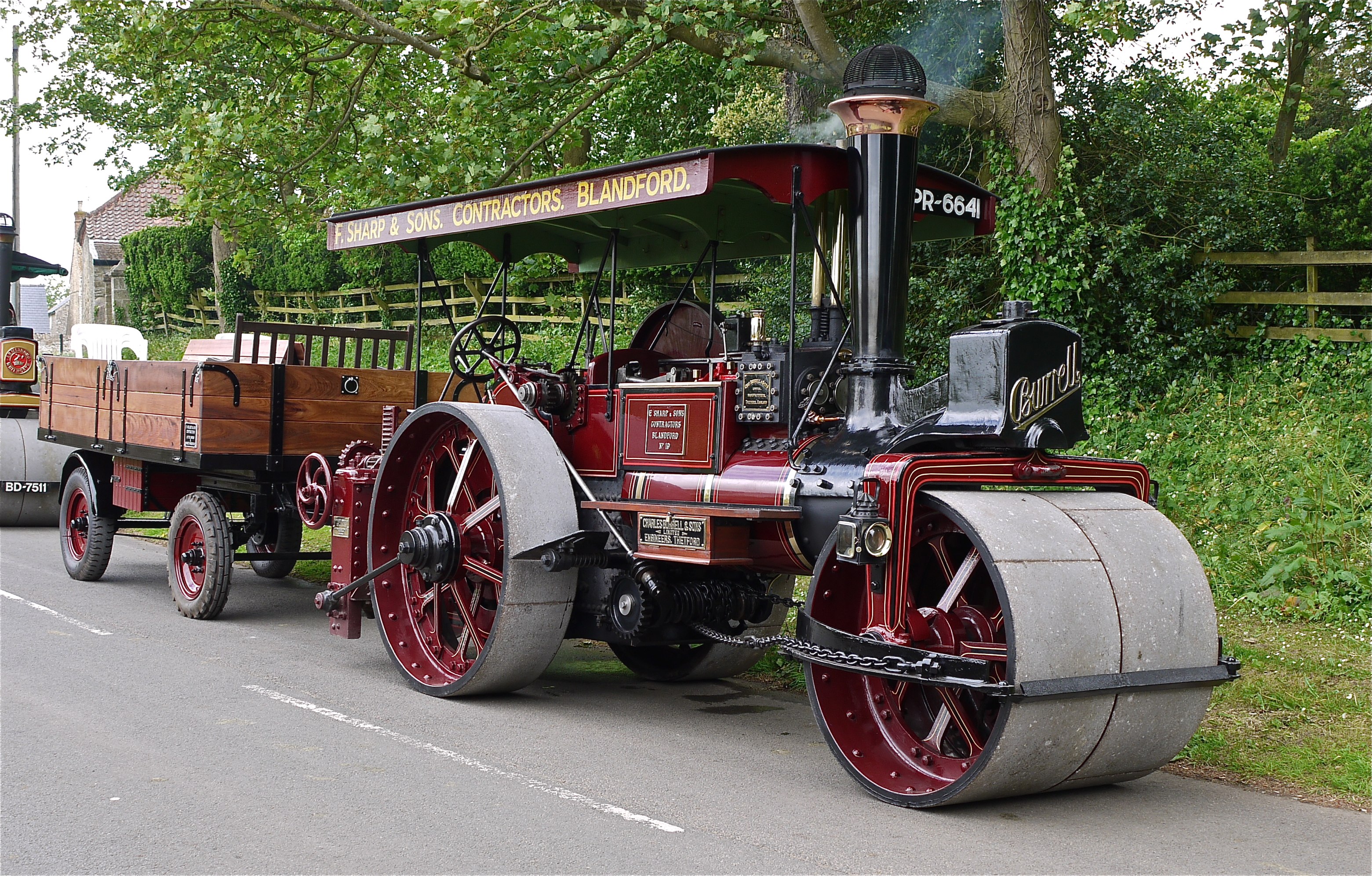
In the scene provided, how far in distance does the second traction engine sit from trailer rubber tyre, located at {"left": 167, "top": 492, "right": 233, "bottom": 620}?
1003mm

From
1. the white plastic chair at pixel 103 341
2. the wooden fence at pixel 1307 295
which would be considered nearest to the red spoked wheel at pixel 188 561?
the white plastic chair at pixel 103 341

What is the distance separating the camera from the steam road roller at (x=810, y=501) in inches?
169

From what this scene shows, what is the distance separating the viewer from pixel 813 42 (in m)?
11.8

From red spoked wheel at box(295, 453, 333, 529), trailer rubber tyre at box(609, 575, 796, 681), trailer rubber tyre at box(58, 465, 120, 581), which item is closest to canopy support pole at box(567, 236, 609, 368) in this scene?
trailer rubber tyre at box(609, 575, 796, 681)

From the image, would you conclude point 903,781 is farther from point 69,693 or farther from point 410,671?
point 69,693

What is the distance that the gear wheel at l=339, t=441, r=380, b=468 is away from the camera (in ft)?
23.6

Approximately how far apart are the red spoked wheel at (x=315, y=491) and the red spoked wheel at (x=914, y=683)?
352 centimetres

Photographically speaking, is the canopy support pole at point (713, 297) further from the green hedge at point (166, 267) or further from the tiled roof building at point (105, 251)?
the tiled roof building at point (105, 251)

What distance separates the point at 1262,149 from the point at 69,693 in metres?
14.0

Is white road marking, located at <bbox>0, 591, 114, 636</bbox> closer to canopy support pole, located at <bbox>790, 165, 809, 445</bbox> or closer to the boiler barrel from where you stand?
the boiler barrel

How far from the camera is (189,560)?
26.9 feet

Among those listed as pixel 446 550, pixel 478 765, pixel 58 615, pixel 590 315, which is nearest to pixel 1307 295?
pixel 590 315

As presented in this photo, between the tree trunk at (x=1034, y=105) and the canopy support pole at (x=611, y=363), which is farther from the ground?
the tree trunk at (x=1034, y=105)

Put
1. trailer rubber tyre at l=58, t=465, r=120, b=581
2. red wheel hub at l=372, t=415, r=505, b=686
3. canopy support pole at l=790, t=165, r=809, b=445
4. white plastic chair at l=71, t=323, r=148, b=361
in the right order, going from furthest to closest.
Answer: white plastic chair at l=71, t=323, r=148, b=361, trailer rubber tyre at l=58, t=465, r=120, b=581, red wheel hub at l=372, t=415, r=505, b=686, canopy support pole at l=790, t=165, r=809, b=445
